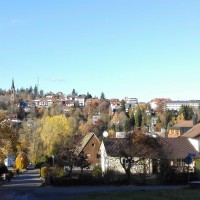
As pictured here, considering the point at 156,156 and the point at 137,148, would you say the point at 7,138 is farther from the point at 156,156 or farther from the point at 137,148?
the point at 156,156

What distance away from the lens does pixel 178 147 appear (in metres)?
54.8

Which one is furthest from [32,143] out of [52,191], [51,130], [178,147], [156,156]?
[52,191]

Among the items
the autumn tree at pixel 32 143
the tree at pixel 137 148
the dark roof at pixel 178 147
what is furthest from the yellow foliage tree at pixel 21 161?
the tree at pixel 137 148

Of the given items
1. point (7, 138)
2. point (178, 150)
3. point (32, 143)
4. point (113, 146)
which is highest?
point (32, 143)

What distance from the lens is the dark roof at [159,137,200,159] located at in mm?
52719

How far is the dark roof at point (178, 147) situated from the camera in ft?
173

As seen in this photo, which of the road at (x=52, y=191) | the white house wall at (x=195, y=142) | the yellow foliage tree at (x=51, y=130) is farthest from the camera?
the yellow foliage tree at (x=51, y=130)

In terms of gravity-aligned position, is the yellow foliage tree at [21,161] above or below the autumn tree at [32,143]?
below

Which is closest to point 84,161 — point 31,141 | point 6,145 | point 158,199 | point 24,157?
point 6,145

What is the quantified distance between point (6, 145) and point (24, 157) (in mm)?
47240

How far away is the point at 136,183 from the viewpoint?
133 feet

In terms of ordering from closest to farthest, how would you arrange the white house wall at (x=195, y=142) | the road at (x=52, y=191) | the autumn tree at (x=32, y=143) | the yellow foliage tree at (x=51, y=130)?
the road at (x=52, y=191) < the white house wall at (x=195, y=142) < the yellow foliage tree at (x=51, y=130) < the autumn tree at (x=32, y=143)

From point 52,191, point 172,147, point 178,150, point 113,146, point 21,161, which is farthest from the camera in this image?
point 21,161

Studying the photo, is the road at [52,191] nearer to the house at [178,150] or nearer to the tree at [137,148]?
the tree at [137,148]
